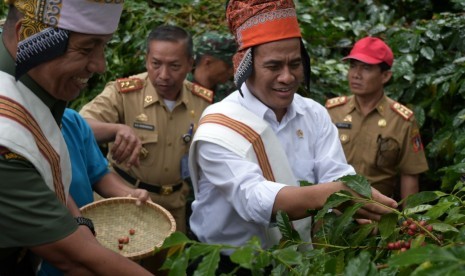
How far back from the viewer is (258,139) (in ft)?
8.85

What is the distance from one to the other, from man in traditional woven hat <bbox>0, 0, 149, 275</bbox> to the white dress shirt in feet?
2.20

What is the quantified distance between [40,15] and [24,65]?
15 centimetres

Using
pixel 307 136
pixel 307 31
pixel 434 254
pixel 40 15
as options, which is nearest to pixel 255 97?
pixel 307 136

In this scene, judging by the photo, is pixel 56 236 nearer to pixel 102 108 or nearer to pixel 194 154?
pixel 194 154

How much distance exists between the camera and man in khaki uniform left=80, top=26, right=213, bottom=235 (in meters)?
4.27

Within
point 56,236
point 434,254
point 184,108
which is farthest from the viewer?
point 184,108

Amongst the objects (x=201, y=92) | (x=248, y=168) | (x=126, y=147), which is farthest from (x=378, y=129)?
(x=248, y=168)

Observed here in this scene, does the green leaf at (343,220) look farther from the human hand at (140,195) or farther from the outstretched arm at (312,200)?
the human hand at (140,195)

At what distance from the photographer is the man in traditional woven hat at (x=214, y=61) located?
4.91m

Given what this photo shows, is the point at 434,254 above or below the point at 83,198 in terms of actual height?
above

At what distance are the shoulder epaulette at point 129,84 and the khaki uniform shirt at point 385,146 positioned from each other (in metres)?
1.47

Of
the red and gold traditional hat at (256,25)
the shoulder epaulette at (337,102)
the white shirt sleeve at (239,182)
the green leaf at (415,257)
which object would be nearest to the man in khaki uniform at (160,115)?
the shoulder epaulette at (337,102)

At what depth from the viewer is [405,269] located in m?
1.66

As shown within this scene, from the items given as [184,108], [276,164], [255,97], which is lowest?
[184,108]
